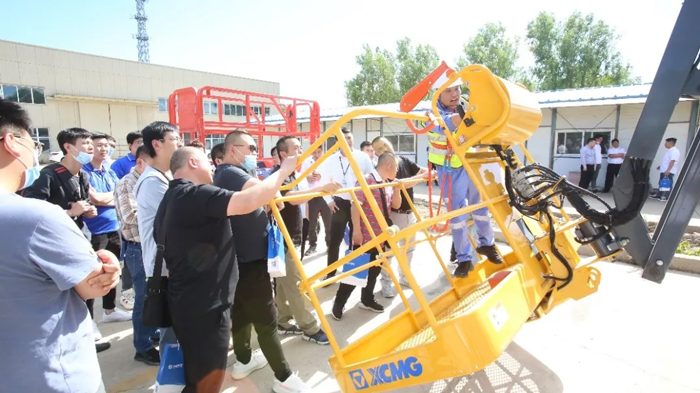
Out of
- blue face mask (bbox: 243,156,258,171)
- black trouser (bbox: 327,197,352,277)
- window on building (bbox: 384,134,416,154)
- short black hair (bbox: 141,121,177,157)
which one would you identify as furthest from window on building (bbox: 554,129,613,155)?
short black hair (bbox: 141,121,177,157)

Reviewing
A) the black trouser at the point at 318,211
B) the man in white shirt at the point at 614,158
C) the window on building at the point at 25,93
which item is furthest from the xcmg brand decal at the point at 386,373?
the window on building at the point at 25,93

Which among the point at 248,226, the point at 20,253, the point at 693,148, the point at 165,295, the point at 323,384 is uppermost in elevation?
the point at 693,148

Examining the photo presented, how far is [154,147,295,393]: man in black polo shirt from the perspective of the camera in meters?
2.01

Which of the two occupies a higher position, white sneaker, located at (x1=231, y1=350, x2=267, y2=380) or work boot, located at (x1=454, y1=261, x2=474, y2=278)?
work boot, located at (x1=454, y1=261, x2=474, y2=278)

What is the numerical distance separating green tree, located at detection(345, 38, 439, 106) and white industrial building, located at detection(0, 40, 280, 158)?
530 inches

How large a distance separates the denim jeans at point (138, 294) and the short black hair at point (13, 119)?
2101 mm

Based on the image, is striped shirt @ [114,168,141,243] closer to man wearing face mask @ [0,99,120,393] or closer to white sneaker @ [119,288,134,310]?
white sneaker @ [119,288,134,310]

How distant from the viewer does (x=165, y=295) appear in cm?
221

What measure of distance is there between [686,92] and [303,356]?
3324 millimetres

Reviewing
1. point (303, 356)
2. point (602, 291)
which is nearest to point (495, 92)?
point (303, 356)

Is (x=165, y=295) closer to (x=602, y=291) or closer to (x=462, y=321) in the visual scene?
(x=462, y=321)

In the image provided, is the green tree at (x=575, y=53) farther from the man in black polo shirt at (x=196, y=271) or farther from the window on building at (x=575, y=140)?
the man in black polo shirt at (x=196, y=271)

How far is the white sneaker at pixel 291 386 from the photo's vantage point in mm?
2680

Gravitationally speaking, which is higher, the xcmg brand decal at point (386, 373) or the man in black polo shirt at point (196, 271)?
the man in black polo shirt at point (196, 271)
